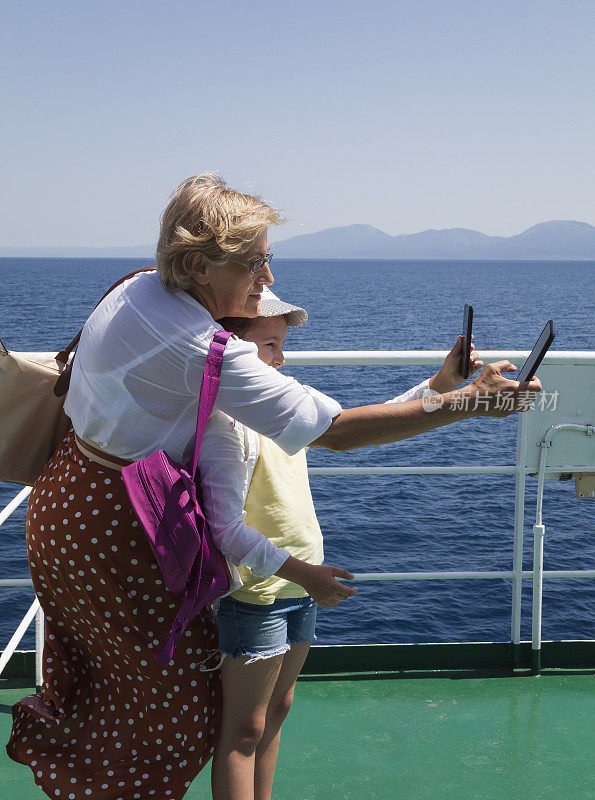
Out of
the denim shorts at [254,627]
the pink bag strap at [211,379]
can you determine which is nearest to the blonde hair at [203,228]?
the pink bag strap at [211,379]

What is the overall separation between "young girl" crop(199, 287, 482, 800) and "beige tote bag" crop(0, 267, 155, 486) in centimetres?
34

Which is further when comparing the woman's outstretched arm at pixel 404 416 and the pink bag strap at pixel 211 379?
the woman's outstretched arm at pixel 404 416

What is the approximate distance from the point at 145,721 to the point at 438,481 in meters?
18.5

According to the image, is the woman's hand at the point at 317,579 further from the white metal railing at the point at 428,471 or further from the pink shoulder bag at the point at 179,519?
the white metal railing at the point at 428,471

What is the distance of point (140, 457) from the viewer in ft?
4.48

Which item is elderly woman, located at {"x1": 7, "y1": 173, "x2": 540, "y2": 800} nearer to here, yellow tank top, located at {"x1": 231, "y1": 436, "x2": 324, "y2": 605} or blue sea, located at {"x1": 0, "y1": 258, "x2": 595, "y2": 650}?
yellow tank top, located at {"x1": 231, "y1": 436, "x2": 324, "y2": 605}

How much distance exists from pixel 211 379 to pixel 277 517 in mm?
421

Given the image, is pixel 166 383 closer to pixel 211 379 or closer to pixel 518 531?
pixel 211 379

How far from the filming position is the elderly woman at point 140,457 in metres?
1.29

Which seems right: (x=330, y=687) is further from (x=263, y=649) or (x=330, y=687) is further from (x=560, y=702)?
(x=263, y=649)

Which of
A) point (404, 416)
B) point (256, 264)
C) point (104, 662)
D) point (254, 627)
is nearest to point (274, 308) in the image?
point (256, 264)

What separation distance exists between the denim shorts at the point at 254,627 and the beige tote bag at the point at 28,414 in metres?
0.44

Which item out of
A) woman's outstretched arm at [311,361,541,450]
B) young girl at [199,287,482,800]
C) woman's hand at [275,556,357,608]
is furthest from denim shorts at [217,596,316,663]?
woman's outstretched arm at [311,361,541,450]

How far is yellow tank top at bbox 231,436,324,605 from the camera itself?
5.04 ft
